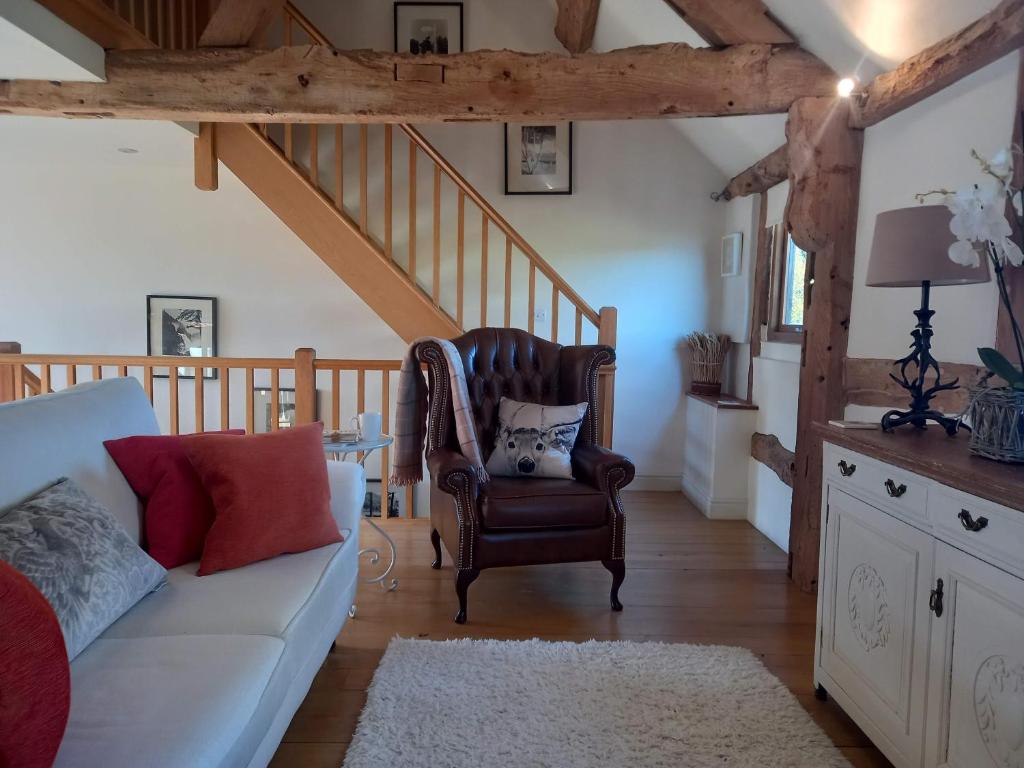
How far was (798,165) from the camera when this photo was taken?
111 inches

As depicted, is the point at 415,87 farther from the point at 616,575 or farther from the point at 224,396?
the point at 616,575

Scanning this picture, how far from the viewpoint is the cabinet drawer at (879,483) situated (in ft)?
5.01

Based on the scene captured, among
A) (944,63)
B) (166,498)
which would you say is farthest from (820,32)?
(166,498)

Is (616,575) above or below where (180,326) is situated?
below

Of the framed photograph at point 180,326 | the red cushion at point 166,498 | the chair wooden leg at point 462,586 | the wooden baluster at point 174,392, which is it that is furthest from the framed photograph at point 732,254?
the framed photograph at point 180,326

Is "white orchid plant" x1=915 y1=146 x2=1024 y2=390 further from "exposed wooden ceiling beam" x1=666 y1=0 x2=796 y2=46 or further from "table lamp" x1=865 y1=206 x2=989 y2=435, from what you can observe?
"exposed wooden ceiling beam" x1=666 y1=0 x2=796 y2=46

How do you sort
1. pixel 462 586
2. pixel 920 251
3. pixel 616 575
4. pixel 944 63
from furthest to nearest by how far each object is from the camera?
pixel 616 575, pixel 462 586, pixel 944 63, pixel 920 251

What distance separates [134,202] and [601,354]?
149 inches

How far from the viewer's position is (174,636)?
142 centimetres

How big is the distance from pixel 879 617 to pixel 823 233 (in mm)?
1718

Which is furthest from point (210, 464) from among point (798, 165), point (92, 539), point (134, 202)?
point (134, 202)

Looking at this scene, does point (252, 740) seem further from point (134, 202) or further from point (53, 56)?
point (134, 202)

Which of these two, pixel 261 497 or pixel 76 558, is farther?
pixel 261 497

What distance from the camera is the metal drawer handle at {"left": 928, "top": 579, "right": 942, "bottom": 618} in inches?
56.7
